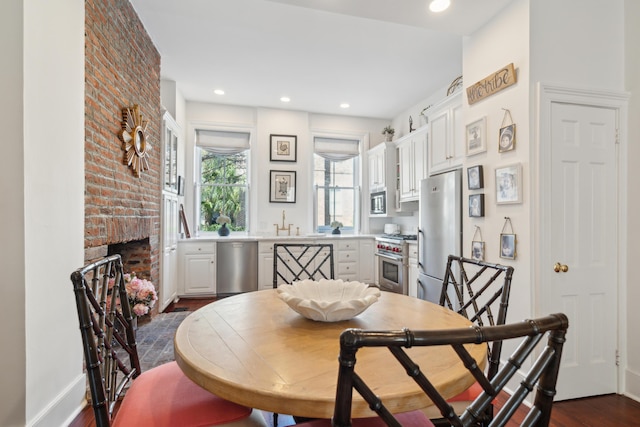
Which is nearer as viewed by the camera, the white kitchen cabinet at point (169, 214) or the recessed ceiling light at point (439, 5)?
the recessed ceiling light at point (439, 5)

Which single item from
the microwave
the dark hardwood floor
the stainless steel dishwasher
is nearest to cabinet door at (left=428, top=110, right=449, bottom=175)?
the microwave

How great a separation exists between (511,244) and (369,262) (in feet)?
10.1

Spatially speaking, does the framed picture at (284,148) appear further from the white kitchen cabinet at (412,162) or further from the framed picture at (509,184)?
the framed picture at (509,184)

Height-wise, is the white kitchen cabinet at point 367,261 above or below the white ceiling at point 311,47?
below

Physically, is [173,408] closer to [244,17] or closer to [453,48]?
[244,17]

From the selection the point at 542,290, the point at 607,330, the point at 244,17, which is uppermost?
the point at 244,17

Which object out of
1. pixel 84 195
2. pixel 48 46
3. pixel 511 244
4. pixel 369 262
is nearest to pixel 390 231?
pixel 369 262

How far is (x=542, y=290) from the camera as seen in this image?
78.2 inches

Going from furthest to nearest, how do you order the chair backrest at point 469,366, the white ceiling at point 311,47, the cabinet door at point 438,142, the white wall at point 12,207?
the cabinet door at point 438,142 → the white ceiling at point 311,47 → the white wall at point 12,207 → the chair backrest at point 469,366

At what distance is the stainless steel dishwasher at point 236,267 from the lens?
15.0ft

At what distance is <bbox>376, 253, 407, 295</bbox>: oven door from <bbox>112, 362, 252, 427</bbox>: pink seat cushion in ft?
10.8

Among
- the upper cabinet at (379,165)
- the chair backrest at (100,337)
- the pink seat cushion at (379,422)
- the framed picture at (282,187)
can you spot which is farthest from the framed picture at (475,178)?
the framed picture at (282,187)

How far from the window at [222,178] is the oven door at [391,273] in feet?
7.43

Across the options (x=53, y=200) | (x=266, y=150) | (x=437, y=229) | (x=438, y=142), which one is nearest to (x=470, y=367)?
(x=53, y=200)
